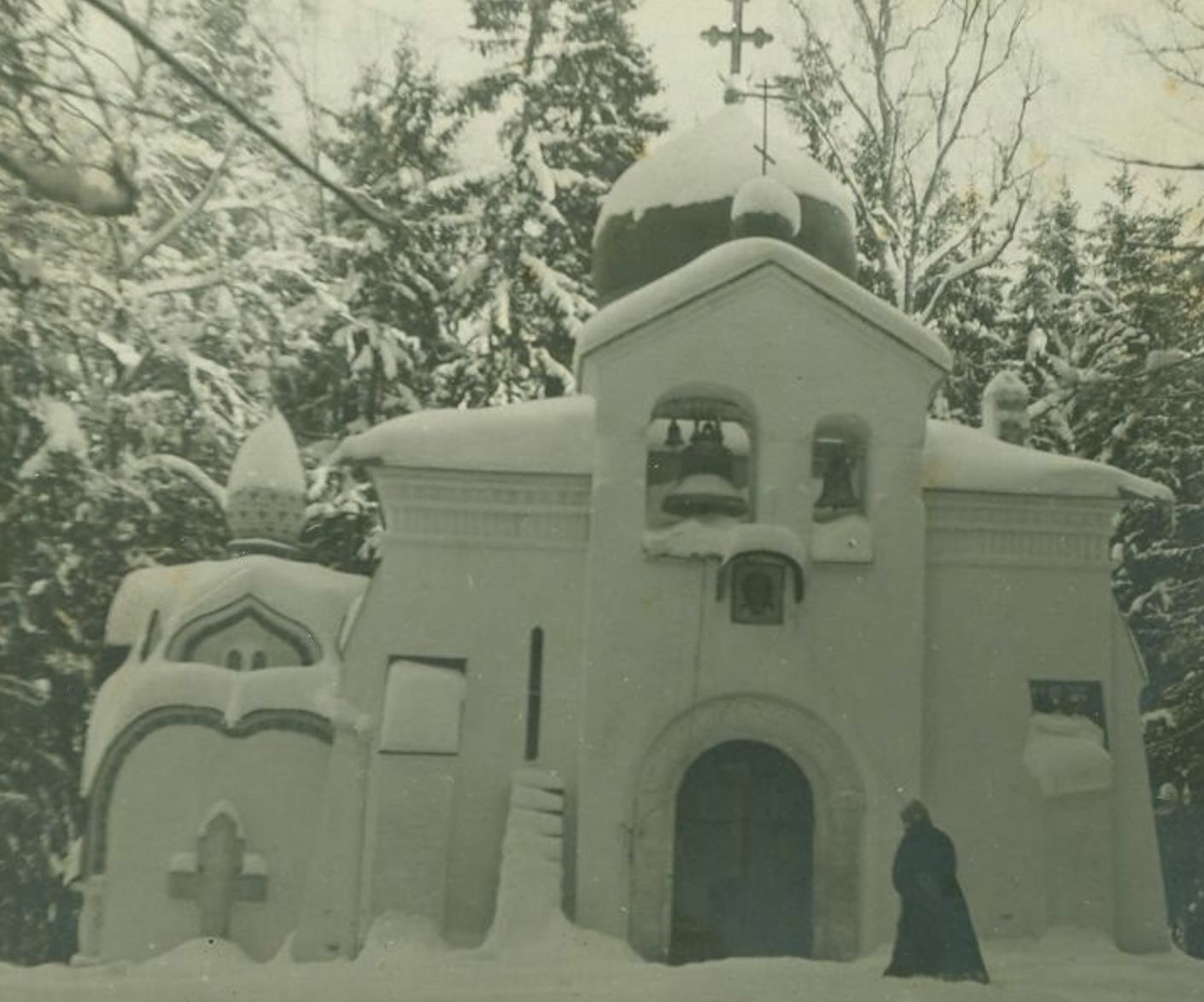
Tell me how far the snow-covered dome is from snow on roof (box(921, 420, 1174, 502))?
7.22 ft

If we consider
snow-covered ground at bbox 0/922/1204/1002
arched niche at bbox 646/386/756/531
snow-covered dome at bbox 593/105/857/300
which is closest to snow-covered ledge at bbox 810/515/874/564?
arched niche at bbox 646/386/756/531

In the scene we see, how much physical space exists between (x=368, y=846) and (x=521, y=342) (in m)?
6.99

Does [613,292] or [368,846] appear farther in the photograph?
[613,292]

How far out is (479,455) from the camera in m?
9.95

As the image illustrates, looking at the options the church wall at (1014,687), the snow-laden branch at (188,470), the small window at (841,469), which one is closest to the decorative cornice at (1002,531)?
the church wall at (1014,687)

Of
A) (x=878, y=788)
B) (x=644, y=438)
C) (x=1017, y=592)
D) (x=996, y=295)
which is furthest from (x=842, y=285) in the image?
(x=996, y=295)

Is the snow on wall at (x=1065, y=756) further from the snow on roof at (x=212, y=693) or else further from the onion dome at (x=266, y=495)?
the onion dome at (x=266, y=495)

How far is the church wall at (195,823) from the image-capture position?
Answer: 32.5ft

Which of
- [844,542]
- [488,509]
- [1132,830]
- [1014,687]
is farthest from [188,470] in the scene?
[1132,830]

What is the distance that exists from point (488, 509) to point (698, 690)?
160 cm

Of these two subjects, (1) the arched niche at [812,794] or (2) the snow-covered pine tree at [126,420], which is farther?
(2) the snow-covered pine tree at [126,420]

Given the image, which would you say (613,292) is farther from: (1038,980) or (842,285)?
(1038,980)

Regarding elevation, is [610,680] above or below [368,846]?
above

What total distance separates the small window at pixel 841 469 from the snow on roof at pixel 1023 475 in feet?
1.26
